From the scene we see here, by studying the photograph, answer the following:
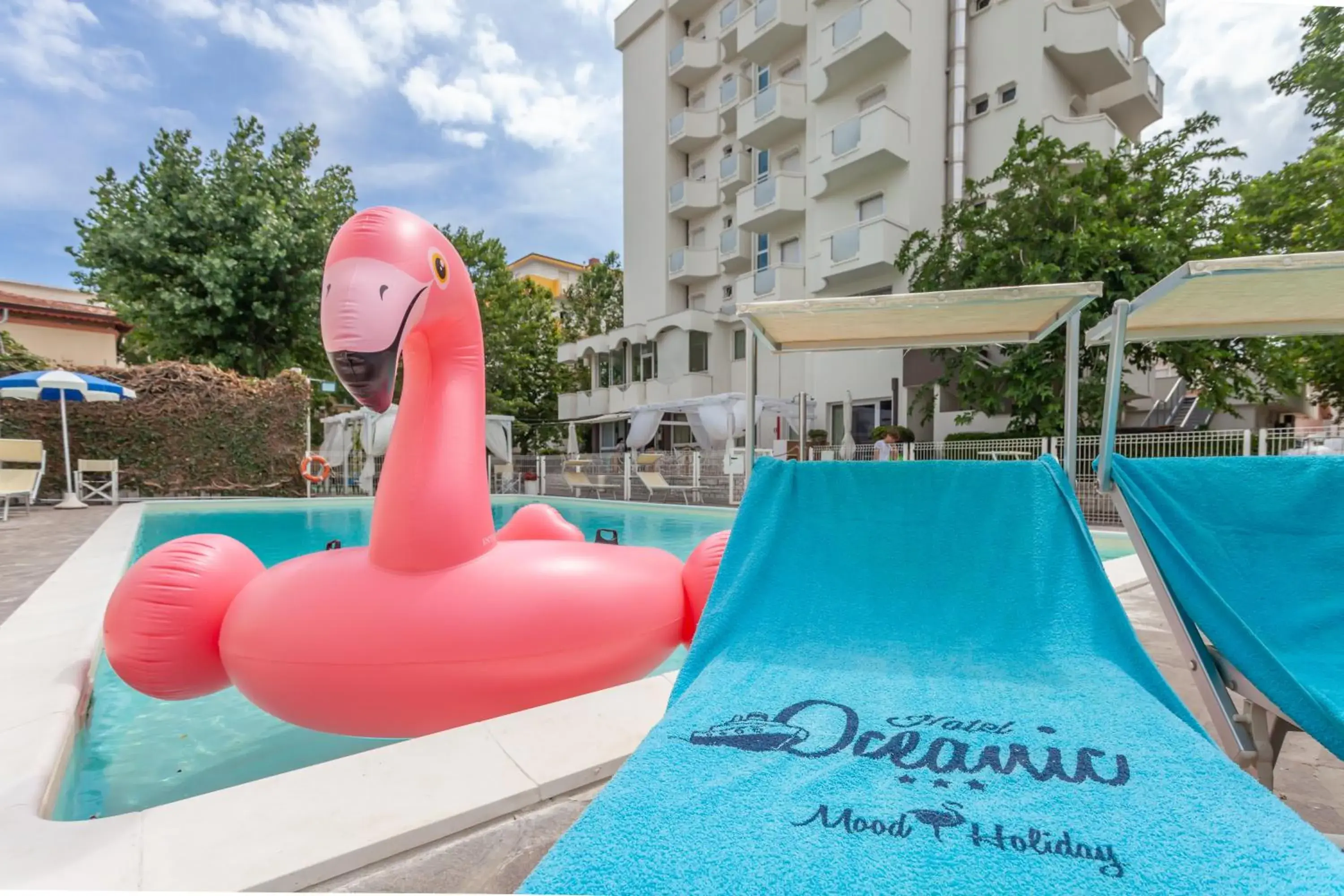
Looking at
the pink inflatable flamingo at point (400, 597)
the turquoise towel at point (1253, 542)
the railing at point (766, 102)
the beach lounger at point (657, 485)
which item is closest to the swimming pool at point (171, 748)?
the pink inflatable flamingo at point (400, 597)

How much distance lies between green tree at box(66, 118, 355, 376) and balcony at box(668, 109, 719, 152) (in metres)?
14.4

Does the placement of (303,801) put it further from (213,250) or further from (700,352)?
(700,352)

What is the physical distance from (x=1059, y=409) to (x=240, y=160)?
20723 mm

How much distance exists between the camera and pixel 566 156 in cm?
351

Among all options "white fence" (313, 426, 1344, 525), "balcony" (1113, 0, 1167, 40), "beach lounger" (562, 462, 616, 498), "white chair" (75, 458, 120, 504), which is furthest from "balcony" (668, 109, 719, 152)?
"white chair" (75, 458, 120, 504)

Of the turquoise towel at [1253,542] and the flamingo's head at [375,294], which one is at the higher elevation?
the flamingo's head at [375,294]

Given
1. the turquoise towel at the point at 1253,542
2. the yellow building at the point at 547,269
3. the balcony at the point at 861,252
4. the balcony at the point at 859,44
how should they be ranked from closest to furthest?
the turquoise towel at the point at 1253,542 < the balcony at the point at 859,44 < the balcony at the point at 861,252 < the yellow building at the point at 547,269

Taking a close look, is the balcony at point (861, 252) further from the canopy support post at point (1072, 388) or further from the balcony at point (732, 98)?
the canopy support post at point (1072, 388)

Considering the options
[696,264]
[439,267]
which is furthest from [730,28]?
[439,267]

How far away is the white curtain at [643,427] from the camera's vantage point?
69.7ft

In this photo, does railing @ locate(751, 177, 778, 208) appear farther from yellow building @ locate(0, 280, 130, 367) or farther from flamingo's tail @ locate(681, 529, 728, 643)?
yellow building @ locate(0, 280, 130, 367)

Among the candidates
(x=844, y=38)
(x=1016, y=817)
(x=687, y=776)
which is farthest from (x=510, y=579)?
(x=844, y=38)

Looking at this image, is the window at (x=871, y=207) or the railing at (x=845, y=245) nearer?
the railing at (x=845, y=245)

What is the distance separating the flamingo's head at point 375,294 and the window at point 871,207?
61.4ft
